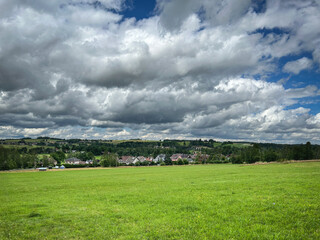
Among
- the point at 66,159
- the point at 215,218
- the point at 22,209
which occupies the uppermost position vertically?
the point at 215,218

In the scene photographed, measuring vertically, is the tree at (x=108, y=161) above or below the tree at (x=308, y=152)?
below

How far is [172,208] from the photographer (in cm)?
1444

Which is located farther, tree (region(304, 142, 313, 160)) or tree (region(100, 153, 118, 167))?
tree (region(100, 153, 118, 167))

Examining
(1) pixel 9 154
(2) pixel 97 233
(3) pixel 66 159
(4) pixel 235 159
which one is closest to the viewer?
(2) pixel 97 233

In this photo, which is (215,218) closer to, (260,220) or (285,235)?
(260,220)

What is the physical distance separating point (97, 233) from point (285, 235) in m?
8.89

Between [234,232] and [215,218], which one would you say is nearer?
[234,232]

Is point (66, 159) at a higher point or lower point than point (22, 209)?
lower

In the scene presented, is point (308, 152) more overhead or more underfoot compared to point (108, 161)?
more overhead

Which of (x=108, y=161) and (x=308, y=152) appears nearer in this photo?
(x=308, y=152)

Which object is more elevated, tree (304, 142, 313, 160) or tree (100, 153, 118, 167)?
tree (304, 142, 313, 160)

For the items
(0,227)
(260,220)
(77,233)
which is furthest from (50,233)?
(260,220)

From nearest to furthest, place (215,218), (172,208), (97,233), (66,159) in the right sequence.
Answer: (97,233) < (215,218) < (172,208) < (66,159)

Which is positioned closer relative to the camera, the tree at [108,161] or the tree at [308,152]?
the tree at [308,152]
